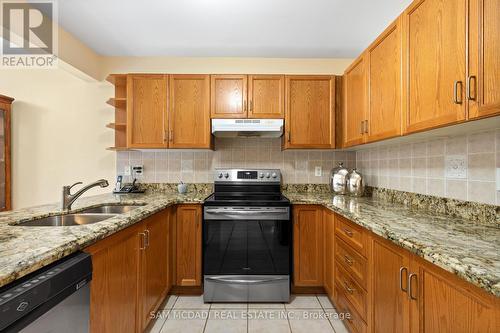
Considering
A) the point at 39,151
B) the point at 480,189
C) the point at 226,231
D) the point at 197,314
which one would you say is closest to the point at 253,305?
the point at 197,314

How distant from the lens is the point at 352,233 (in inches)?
63.3

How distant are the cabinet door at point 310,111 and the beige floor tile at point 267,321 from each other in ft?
4.94

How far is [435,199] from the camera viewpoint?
159cm

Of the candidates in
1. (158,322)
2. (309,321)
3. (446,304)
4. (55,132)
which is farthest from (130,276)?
(55,132)

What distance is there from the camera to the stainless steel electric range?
209 cm

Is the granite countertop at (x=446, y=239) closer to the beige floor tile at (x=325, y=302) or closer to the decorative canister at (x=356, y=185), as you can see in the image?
the decorative canister at (x=356, y=185)

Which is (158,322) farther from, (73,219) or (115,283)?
(73,219)

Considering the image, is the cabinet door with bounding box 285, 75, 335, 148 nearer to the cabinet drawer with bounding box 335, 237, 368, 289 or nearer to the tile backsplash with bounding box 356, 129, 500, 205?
the tile backsplash with bounding box 356, 129, 500, 205

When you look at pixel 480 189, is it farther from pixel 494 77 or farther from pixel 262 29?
pixel 262 29

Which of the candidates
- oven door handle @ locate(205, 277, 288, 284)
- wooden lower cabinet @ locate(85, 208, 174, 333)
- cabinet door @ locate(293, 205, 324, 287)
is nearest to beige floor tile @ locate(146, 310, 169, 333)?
wooden lower cabinet @ locate(85, 208, 174, 333)

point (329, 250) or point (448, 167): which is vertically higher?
point (448, 167)

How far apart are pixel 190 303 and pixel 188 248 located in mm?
458

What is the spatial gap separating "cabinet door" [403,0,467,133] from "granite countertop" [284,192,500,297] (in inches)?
19.7

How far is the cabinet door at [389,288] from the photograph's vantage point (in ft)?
3.46
